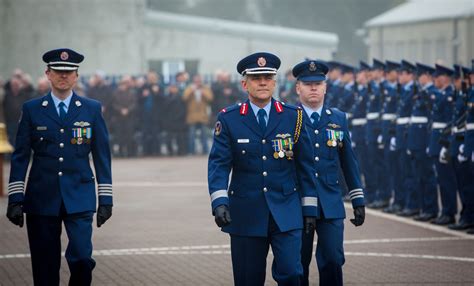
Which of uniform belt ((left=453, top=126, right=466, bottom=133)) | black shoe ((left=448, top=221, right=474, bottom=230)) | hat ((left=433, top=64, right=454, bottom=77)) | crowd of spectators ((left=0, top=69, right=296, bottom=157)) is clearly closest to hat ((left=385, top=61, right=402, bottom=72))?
hat ((left=433, top=64, right=454, bottom=77))

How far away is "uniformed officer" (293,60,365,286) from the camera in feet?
31.2

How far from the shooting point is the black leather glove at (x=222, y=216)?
8.17 metres

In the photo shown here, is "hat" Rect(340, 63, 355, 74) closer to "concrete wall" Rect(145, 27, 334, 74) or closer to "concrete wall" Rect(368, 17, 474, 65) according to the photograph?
"concrete wall" Rect(145, 27, 334, 74)

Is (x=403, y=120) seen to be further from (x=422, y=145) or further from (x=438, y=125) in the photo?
(x=438, y=125)

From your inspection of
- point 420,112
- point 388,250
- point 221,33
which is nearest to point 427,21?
point 221,33

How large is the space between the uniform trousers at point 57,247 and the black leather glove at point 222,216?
1287mm

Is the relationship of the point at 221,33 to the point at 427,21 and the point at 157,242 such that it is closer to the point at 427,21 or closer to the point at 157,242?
the point at 427,21

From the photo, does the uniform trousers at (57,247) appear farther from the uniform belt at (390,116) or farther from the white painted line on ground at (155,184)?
the white painted line on ground at (155,184)

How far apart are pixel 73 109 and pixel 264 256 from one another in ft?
6.57

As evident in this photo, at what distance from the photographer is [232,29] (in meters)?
42.3

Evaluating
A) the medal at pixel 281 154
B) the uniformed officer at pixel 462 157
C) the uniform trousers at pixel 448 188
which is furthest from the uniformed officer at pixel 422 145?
the medal at pixel 281 154

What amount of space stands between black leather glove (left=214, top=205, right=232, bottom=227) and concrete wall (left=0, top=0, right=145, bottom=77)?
31.4 meters

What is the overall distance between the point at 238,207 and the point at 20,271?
398 cm

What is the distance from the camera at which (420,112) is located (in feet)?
53.0
